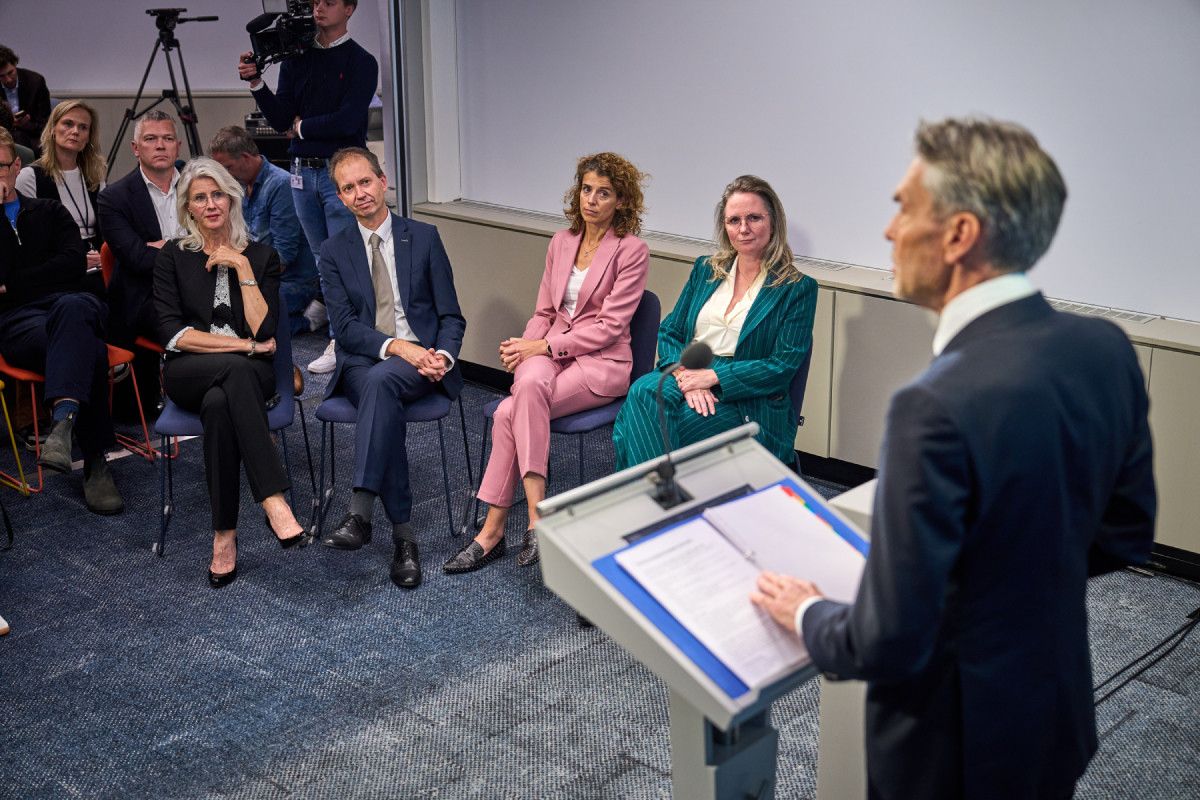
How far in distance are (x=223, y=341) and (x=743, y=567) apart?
2.85 m

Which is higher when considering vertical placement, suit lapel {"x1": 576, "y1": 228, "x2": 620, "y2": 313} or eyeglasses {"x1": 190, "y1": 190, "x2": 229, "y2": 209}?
eyeglasses {"x1": 190, "y1": 190, "x2": 229, "y2": 209}

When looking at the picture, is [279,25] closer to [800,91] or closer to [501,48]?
[501,48]

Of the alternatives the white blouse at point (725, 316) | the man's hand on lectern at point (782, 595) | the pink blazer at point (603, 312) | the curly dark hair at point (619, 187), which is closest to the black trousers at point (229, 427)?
the pink blazer at point (603, 312)

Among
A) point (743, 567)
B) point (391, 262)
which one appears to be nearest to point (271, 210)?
point (391, 262)

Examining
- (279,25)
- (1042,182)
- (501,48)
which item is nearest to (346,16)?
(279,25)

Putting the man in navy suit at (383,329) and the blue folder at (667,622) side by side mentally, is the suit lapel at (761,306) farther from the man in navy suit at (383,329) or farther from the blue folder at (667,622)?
the blue folder at (667,622)

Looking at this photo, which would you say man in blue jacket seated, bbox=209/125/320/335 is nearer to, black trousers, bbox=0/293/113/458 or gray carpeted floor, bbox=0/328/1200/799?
black trousers, bbox=0/293/113/458

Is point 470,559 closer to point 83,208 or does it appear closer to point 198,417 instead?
point 198,417

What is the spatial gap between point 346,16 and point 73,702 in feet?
11.9

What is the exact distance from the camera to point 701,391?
3.80 meters

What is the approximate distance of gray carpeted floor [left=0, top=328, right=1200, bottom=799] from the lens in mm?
2828

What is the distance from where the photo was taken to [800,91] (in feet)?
14.5

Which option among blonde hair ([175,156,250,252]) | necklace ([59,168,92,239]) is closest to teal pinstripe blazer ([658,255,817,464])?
blonde hair ([175,156,250,252])

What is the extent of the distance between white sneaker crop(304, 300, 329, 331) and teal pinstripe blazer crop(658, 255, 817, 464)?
11.4ft
